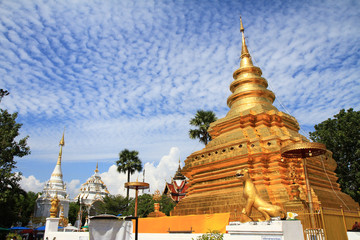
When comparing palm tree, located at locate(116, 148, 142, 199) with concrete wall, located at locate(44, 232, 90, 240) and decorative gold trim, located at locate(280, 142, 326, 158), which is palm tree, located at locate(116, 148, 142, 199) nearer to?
concrete wall, located at locate(44, 232, 90, 240)

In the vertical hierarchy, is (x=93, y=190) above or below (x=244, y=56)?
below

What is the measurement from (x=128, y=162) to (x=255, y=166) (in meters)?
24.0

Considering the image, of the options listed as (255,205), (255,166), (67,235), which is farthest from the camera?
(255,166)

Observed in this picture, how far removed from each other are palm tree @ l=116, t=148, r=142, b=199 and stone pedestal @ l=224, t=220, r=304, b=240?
2990 centimetres

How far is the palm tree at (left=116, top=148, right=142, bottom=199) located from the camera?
35062 millimetres

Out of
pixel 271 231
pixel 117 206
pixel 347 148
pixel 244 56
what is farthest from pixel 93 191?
pixel 271 231

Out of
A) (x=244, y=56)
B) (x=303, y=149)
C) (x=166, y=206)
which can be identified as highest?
(x=244, y=56)

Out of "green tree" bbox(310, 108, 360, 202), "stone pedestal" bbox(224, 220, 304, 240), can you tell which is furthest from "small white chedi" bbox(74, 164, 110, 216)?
"stone pedestal" bbox(224, 220, 304, 240)

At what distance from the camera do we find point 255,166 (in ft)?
46.4

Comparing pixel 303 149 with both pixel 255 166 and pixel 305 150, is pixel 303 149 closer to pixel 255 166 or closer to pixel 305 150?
pixel 305 150

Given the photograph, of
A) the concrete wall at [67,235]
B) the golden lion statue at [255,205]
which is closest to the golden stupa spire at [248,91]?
the golden lion statue at [255,205]

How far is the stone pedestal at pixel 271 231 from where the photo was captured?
575 centimetres

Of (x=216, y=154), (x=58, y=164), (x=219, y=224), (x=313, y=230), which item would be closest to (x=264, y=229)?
(x=313, y=230)

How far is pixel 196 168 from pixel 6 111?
49.3ft
